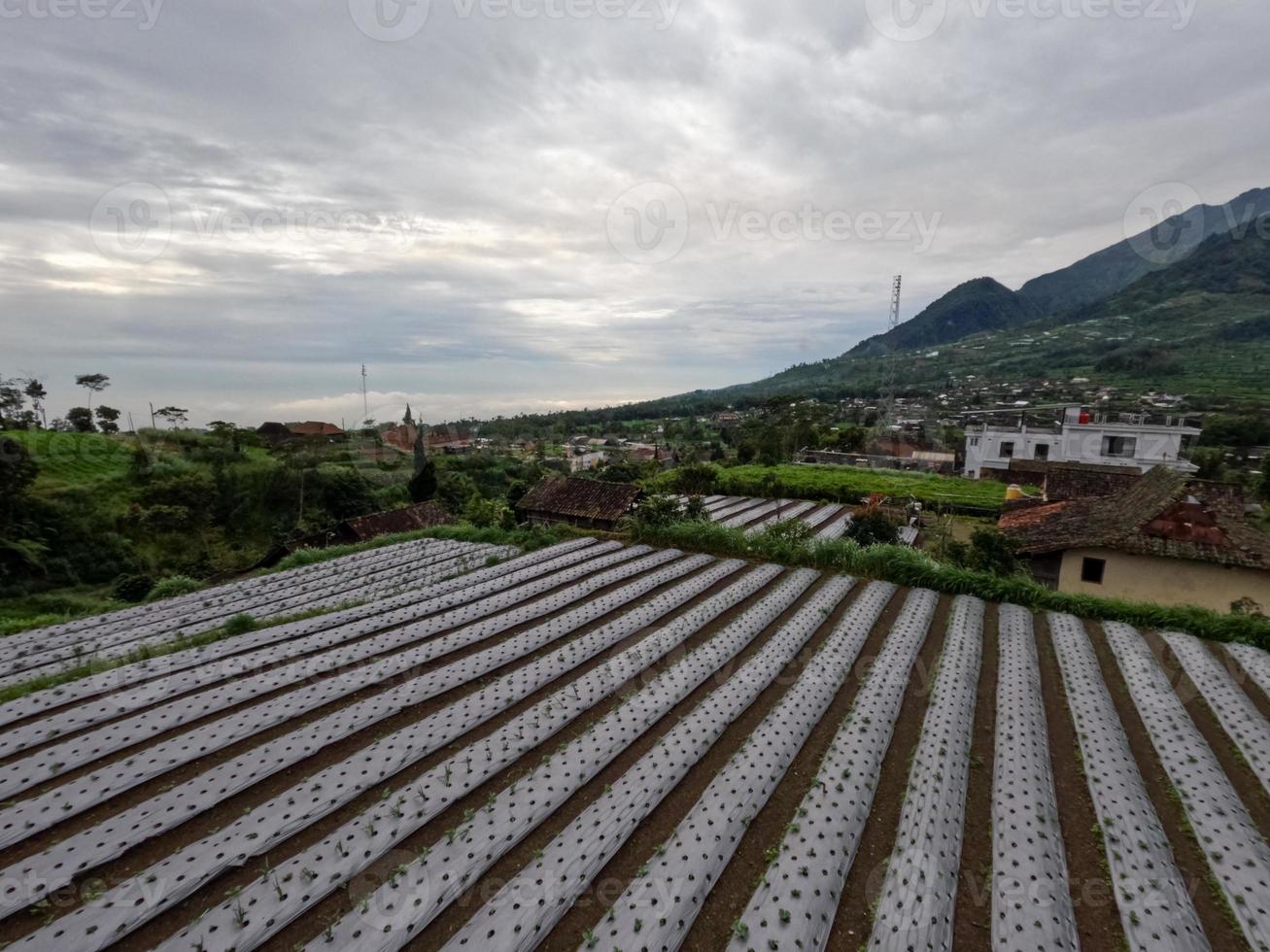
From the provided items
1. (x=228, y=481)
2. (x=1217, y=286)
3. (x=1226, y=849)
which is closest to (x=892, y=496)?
(x=1226, y=849)

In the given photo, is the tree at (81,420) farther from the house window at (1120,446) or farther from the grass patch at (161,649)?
the house window at (1120,446)

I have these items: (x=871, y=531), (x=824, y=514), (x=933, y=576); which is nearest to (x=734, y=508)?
(x=824, y=514)

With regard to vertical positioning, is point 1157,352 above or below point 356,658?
above

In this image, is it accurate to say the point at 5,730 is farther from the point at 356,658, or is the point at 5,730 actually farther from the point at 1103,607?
the point at 1103,607

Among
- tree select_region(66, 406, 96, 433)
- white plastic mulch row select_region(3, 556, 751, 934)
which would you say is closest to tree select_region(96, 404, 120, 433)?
tree select_region(66, 406, 96, 433)

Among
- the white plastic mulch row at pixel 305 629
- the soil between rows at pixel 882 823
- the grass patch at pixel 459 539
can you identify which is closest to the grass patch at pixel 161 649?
the white plastic mulch row at pixel 305 629
